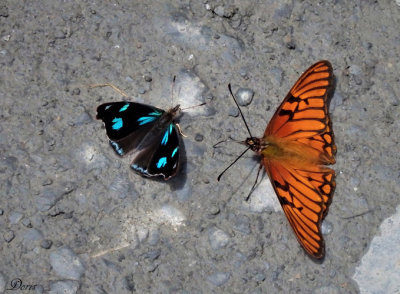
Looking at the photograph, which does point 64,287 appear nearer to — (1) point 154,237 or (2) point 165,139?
(1) point 154,237

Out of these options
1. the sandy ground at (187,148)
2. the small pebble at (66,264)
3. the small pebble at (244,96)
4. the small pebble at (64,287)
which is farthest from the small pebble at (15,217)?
the small pebble at (244,96)

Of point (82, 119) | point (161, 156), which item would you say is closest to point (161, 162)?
point (161, 156)

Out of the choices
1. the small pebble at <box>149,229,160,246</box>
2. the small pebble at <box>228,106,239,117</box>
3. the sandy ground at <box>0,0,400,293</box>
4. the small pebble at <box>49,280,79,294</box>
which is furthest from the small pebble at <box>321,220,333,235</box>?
the small pebble at <box>49,280,79,294</box>

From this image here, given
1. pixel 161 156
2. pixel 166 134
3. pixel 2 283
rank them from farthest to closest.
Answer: pixel 166 134, pixel 161 156, pixel 2 283

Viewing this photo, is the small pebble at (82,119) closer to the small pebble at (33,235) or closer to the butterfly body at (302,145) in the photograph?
the small pebble at (33,235)

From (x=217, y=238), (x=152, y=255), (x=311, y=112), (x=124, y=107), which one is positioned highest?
(x=311, y=112)
